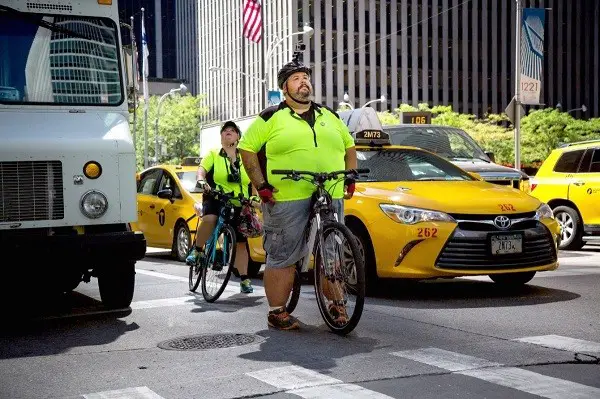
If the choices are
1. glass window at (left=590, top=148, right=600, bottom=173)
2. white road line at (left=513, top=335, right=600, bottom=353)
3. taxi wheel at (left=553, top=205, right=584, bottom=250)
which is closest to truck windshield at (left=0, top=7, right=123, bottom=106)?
white road line at (left=513, top=335, right=600, bottom=353)

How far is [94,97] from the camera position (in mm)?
8727

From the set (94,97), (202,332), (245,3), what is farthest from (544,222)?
(245,3)

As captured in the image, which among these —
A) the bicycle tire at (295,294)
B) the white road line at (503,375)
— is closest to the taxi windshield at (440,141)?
the bicycle tire at (295,294)

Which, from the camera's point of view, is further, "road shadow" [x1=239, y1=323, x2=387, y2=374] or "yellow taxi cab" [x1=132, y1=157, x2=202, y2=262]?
"yellow taxi cab" [x1=132, y1=157, x2=202, y2=262]

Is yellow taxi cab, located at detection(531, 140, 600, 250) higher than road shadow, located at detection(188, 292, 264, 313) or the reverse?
higher

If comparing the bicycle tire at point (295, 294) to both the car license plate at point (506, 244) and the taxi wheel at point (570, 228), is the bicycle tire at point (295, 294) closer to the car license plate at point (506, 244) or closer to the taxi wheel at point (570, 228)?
the car license plate at point (506, 244)

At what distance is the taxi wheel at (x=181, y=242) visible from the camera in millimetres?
14777

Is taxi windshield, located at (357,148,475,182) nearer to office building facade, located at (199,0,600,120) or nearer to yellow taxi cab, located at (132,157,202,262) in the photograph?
yellow taxi cab, located at (132,157,202,262)

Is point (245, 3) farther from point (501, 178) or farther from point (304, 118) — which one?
point (304, 118)

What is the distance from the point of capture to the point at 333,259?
7090 millimetres

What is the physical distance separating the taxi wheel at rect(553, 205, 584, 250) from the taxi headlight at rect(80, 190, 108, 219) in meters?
10.5

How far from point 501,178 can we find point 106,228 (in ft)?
33.0

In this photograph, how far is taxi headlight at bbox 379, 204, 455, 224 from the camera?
28.7 ft

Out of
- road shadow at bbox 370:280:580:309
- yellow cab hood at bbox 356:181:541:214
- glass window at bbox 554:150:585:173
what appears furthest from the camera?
glass window at bbox 554:150:585:173
